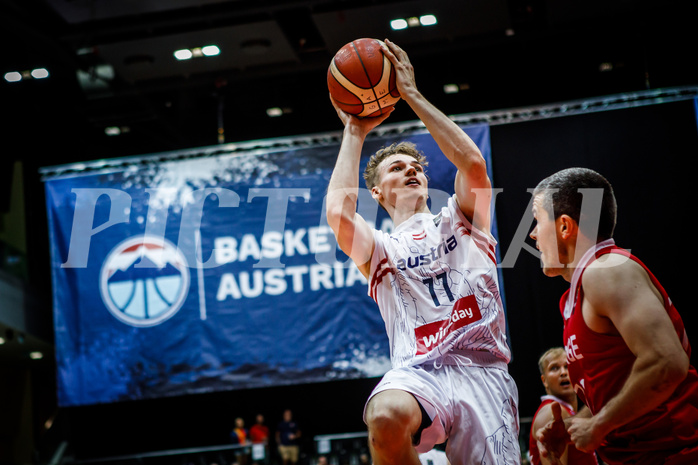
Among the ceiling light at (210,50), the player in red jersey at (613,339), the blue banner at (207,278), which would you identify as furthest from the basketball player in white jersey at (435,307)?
the ceiling light at (210,50)

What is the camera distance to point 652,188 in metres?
8.88

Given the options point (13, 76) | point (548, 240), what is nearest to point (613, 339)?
point (548, 240)

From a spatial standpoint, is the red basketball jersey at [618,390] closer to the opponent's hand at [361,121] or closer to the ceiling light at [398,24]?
the opponent's hand at [361,121]

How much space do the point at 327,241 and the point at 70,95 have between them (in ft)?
17.4

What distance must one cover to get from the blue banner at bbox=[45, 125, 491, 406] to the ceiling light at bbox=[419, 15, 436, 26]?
168 centimetres

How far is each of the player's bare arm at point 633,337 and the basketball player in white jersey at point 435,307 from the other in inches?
26.7

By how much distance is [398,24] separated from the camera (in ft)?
31.0

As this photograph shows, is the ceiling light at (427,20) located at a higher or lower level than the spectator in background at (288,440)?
higher

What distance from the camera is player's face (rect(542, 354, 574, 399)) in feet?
15.0

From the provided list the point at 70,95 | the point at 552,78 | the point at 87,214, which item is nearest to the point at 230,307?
the point at 87,214

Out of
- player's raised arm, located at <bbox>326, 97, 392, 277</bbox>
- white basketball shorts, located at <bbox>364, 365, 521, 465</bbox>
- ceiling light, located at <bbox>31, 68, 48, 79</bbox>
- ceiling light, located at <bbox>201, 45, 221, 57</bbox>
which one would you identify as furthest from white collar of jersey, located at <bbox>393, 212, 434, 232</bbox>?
ceiling light, located at <bbox>31, 68, 48, 79</bbox>

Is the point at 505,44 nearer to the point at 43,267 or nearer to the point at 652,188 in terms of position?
the point at 652,188

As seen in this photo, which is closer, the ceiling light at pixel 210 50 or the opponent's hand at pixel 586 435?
the opponent's hand at pixel 586 435

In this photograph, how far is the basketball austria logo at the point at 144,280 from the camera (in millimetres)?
9312
